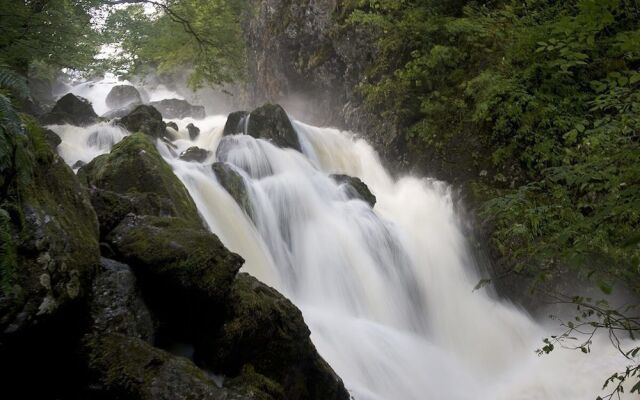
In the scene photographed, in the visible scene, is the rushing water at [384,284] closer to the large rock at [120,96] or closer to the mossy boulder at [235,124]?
the mossy boulder at [235,124]

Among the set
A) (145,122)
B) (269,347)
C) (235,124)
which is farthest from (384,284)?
(145,122)

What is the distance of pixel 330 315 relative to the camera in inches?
237

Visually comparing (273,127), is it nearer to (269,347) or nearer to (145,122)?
(145,122)

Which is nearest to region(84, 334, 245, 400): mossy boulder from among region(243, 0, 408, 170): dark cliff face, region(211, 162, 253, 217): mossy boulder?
region(211, 162, 253, 217): mossy boulder

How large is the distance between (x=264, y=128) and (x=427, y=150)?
4372mm

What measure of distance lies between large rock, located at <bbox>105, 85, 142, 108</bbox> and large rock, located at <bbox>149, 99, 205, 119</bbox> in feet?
15.3

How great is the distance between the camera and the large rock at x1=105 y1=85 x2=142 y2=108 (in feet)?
93.2

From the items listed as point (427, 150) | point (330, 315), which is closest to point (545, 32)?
point (427, 150)

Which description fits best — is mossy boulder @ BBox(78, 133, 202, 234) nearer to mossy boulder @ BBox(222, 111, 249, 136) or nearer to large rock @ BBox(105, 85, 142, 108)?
mossy boulder @ BBox(222, 111, 249, 136)

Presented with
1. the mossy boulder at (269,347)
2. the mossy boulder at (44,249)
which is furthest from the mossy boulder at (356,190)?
the mossy boulder at (44,249)

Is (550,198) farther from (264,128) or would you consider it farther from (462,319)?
(264,128)

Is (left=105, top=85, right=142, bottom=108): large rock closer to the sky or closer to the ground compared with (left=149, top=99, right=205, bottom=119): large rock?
closer to the sky

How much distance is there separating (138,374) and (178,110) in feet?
78.8

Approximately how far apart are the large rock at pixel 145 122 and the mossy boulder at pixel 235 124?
70.9 inches
